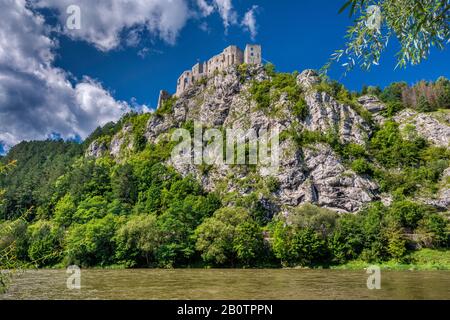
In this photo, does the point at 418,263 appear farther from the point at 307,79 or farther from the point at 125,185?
the point at 125,185

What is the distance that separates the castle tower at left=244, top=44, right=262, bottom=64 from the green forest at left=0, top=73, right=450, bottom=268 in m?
13.9

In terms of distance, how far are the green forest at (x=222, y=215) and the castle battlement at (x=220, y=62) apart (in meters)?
15.4

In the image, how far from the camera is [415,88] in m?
144

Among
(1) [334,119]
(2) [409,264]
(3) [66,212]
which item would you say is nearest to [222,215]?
(2) [409,264]

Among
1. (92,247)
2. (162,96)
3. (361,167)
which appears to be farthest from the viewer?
(162,96)

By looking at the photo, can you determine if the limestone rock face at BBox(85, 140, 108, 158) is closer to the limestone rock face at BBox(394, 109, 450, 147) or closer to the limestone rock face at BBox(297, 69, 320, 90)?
the limestone rock face at BBox(297, 69, 320, 90)

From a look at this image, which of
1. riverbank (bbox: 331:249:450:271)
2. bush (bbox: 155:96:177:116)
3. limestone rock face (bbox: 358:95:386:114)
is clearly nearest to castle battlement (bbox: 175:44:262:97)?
bush (bbox: 155:96:177:116)

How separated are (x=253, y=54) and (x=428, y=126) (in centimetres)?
6757

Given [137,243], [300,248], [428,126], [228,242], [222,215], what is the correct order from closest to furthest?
[300,248]
[137,243]
[228,242]
[222,215]
[428,126]

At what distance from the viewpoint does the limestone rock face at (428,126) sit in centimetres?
10262

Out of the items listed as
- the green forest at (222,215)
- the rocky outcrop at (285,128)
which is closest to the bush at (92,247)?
the green forest at (222,215)

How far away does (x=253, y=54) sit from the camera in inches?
5364

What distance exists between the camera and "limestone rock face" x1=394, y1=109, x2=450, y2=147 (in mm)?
102625
